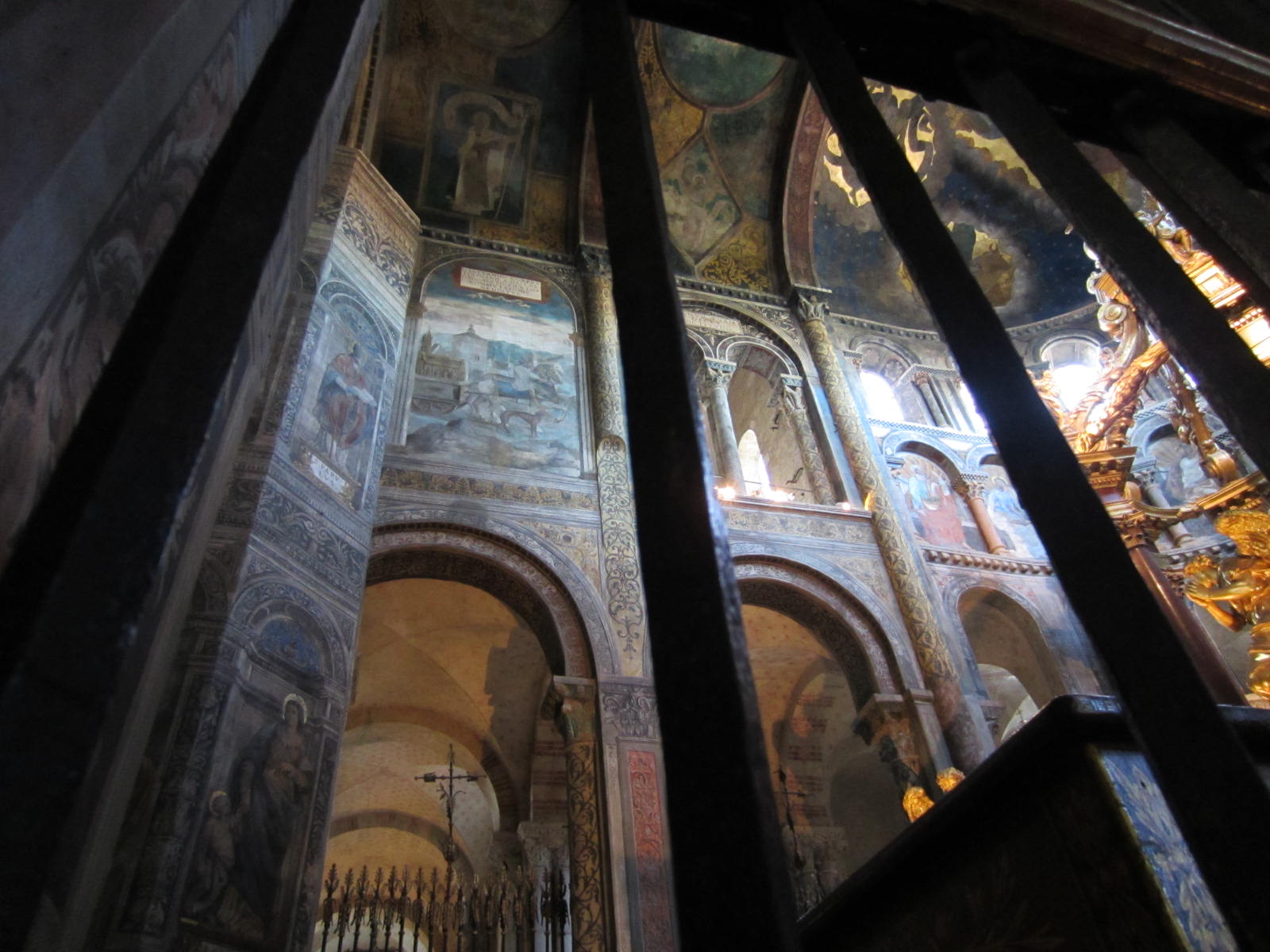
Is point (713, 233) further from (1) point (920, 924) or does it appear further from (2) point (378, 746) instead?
(1) point (920, 924)

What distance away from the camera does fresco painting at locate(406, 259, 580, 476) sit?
809 centimetres

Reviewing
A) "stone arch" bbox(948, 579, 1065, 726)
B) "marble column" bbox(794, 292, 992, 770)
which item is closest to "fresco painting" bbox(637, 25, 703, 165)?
"marble column" bbox(794, 292, 992, 770)

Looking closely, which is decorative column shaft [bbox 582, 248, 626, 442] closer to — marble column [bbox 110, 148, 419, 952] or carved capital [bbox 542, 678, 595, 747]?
marble column [bbox 110, 148, 419, 952]

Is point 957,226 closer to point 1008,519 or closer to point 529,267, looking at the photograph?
point 1008,519

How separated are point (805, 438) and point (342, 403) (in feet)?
18.2

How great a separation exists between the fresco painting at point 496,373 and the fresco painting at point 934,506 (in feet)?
13.6

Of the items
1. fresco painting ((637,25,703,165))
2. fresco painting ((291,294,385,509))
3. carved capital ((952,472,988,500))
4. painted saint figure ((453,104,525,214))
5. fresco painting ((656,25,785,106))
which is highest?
fresco painting ((656,25,785,106))

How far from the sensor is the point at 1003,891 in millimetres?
1484

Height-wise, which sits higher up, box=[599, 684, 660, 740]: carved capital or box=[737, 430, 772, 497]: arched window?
box=[737, 430, 772, 497]: arched window

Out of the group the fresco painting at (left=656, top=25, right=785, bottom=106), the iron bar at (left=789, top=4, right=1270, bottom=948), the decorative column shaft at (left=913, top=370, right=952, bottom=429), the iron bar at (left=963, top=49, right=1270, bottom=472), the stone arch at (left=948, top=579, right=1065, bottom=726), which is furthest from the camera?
the decorative column shaft at (left=913, top=370, right=952, bottom=429)

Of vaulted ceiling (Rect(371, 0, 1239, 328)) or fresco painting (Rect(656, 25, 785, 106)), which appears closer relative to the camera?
vaulted ceiling (Rect(371, 0, 1239, 328))

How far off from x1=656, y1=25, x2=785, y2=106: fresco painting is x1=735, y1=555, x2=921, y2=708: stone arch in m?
6.60

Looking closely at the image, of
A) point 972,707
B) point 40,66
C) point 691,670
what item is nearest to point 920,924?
point 691,670

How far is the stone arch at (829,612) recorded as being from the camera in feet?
26.3
